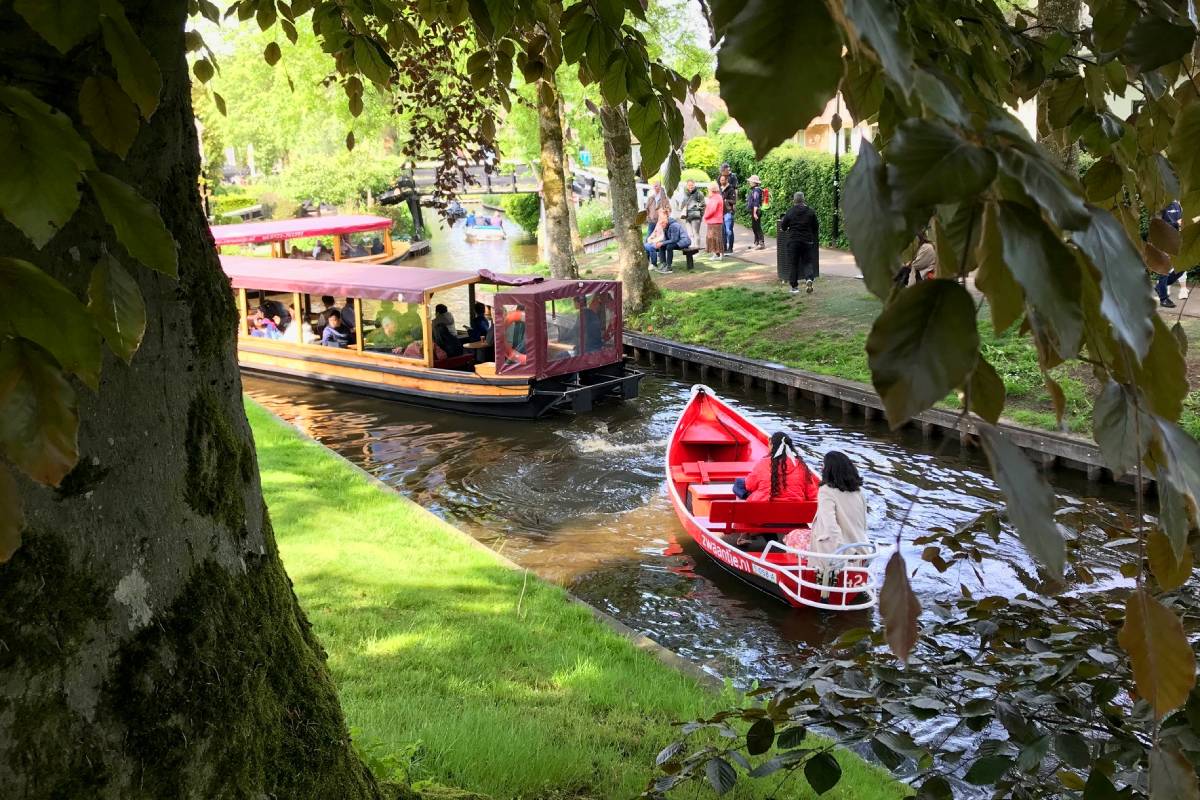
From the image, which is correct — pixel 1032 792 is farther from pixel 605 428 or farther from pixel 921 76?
pixel 605 428

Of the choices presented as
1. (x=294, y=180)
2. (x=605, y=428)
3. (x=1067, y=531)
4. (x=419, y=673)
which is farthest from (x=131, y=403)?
(x=294, y=180)

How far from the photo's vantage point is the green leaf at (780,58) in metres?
0.79

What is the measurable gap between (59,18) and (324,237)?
29.8 meters

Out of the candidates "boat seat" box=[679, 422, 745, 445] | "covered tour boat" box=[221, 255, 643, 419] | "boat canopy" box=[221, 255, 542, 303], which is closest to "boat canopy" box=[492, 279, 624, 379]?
"covered tour boat" box=[221, 255, 643, 419]

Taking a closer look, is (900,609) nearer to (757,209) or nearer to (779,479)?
(779,479)

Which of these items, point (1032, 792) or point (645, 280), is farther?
point (645, 280)

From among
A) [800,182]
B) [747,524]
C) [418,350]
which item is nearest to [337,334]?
[418,350]

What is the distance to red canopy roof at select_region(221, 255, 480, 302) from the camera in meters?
18.4

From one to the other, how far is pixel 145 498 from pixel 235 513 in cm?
32

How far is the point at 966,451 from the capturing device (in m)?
13.8

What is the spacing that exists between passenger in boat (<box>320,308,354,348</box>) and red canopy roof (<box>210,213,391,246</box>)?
26.8 ft

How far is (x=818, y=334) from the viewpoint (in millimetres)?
18922

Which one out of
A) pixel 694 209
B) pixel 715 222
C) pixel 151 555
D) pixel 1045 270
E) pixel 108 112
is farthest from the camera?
pixel 694 209

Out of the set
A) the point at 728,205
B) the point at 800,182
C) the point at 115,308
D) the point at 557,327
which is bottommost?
the point at 557,327
